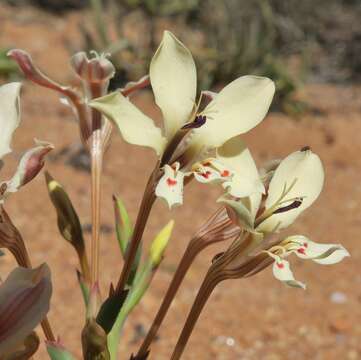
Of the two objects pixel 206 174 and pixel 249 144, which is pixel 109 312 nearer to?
pixel 206 174

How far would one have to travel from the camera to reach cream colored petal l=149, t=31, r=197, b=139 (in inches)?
36.1

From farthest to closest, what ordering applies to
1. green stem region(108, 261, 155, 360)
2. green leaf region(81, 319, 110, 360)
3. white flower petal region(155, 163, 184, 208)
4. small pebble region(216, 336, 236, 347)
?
small pebble region(216, 336, 236, 347), green stem region(108, 261, 155, 360), green leaf region(81, 319, 110, 360), white flower petal region(155, 163, 184, 208)

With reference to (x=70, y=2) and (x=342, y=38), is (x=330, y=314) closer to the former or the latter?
(x=342, y=38)

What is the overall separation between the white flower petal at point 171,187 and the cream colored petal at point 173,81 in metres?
0.08

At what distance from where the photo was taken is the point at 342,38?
585cm

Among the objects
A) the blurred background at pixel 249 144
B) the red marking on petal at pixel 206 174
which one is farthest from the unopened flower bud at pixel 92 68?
the blurred background at pixel 249 144

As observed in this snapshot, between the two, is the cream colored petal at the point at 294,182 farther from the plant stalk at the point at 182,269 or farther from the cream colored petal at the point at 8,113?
the cream colored petal at the point at 8,113

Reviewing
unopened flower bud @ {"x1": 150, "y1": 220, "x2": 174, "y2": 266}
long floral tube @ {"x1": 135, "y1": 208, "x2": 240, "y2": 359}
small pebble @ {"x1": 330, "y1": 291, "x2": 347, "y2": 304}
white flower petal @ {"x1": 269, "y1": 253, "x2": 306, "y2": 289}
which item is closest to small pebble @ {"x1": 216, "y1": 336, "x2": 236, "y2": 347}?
small pebble @ {"x1": 330, "y1": 291, "x2": 347, "y2": 304}

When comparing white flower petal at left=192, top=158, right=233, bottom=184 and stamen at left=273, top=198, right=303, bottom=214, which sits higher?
white flower petal at left=192, top=158, right=233, bottom=184

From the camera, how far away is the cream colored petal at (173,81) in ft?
3.01

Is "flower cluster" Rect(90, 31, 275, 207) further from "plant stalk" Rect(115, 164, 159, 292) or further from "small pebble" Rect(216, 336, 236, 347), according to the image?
"small pebble" Rect(216, 336, 236, 347)

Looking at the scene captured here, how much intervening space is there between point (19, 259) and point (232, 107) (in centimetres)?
36

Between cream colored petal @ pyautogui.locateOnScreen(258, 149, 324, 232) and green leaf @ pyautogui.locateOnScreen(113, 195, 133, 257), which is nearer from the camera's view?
cream colored petal @ pyautogui.locateOnScreen(258, 149, 324, 232)

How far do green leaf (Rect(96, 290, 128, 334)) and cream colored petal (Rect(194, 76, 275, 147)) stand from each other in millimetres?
251
